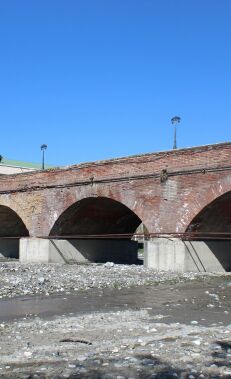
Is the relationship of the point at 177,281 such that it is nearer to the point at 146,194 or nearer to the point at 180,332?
the point at 146,194

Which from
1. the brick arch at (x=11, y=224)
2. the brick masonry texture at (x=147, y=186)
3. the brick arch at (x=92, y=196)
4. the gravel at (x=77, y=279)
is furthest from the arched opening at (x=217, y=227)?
the brick arch at (x=11, y=224)

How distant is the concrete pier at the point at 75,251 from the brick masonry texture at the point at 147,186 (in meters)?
0.59

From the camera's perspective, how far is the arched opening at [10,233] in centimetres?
2789

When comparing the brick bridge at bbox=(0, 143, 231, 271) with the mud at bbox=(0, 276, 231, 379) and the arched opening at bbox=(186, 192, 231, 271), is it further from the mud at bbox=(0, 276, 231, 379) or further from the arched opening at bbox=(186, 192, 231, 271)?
the mud at bbox=(0, 276, 231, 379)

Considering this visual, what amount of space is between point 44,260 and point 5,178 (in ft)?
16.0

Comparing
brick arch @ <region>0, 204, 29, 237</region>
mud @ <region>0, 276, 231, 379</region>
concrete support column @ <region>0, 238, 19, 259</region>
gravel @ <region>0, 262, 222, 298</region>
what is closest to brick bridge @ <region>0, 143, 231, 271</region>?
gravel @ <region>0, 262, 222, 298</region>

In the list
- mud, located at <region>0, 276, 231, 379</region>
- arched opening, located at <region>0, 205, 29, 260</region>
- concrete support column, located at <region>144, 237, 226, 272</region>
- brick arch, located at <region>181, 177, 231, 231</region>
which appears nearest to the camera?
mud, located at <region>0, 276, 231, 379</region>

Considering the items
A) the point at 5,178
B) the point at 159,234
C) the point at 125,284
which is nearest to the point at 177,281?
the point at 125,284

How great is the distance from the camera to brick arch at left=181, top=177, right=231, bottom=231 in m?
15.9

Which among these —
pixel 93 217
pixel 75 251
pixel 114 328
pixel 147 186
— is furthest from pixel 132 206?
pixel 114 328

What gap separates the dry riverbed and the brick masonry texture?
2.90 metres

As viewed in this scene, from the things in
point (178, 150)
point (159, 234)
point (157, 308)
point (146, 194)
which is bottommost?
point (157, 308)

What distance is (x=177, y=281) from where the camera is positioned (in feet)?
47.9

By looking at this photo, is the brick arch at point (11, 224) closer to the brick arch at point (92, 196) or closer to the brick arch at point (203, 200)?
the brick arch at point (92, 196)
